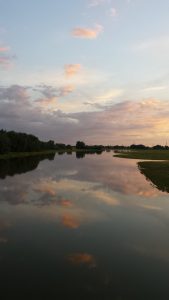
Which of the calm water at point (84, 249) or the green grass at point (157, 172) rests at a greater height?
the green grass at point (157, 172)

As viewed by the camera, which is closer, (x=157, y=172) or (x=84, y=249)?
(x=84, y=249)

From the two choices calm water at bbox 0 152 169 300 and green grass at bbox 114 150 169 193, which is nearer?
calm water at bbox 0 152 169 300

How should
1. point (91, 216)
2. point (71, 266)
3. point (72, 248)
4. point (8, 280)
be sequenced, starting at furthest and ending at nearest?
point (91, 216), point (72, 248), point (71, 266), point (8, 280)

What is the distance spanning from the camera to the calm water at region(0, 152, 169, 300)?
34.2 ft

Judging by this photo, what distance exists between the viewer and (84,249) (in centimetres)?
1418

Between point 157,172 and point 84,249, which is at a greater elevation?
point 157,172

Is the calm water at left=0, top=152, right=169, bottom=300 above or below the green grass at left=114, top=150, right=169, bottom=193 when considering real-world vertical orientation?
below

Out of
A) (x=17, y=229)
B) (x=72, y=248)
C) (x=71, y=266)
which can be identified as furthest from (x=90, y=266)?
(x=17, y=229)

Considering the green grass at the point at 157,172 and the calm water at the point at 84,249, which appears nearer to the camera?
the calm water at the point at 84,249

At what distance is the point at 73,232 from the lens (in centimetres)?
1692

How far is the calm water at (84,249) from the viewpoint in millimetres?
10438

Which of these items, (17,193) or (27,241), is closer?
(27,241)

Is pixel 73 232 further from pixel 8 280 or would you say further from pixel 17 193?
pixel 17 193

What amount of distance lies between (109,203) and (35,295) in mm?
16388
